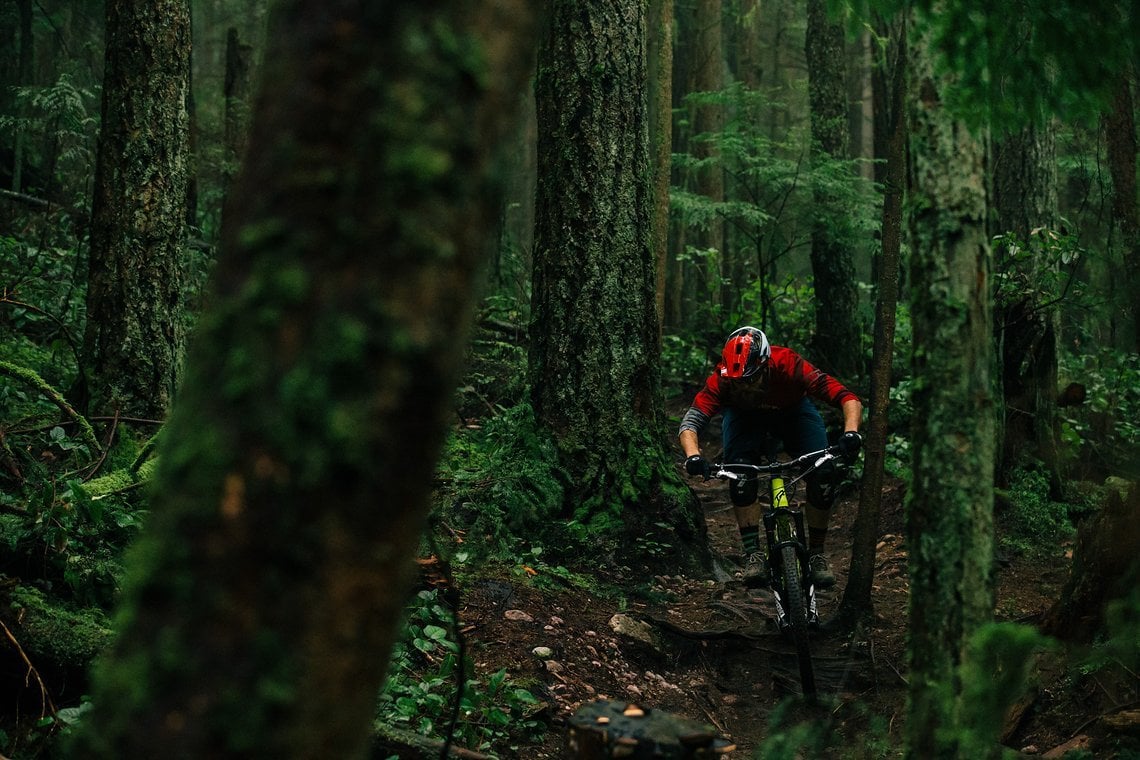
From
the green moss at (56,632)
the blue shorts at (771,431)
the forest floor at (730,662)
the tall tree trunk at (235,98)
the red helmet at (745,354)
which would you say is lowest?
the forest floor at (730,662)

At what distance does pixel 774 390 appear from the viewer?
279 inches

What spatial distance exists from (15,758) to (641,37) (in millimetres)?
6909

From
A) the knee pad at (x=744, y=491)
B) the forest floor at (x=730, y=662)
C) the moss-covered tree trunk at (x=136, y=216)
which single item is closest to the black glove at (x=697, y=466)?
the knee pad at (x=744, y=491)

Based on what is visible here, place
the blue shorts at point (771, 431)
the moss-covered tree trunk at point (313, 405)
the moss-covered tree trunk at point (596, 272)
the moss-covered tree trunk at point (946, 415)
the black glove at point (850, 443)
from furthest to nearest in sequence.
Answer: the moss-covered tree trunk at point (596, 272), the blue shorts at point (771, 431), the black glove at point (850, 443), the moss-covered tree trunk at point (946, 415), the moss-covered tree trunk at point (313, 405)

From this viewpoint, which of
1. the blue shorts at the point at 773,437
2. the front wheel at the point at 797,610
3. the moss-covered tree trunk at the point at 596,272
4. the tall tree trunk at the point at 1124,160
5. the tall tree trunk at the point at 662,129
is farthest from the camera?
the tall tree trunk at the point at 662,129

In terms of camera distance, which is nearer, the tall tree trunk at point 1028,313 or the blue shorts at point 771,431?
the blue shorts at point 771,431

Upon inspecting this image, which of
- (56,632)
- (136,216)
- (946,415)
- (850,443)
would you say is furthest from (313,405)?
(136,216)

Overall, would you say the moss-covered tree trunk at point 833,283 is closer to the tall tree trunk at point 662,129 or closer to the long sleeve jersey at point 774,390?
the tall tree trunk at point 662,129

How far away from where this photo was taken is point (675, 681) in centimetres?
616

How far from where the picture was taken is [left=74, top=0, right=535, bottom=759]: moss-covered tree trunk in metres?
1.57

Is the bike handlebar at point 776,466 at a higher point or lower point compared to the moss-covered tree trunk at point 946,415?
lower

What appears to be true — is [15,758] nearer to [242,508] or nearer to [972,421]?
[242,508]

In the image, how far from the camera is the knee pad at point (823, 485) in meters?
6.68

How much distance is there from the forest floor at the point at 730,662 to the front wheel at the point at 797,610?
0.69 ft
